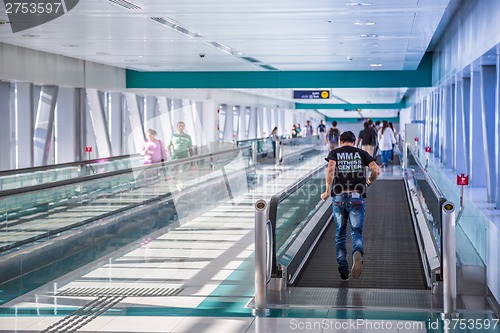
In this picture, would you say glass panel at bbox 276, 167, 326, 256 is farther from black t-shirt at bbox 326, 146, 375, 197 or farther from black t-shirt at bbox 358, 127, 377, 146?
black t-shirt at bbox 358, 127, 377, 146

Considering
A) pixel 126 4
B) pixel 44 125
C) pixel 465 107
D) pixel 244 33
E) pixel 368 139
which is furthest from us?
pixel 44 125

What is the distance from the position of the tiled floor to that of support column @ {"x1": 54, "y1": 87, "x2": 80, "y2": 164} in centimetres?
1211

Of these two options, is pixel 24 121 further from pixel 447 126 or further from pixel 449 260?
pixel 449 260

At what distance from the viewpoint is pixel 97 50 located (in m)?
20.0

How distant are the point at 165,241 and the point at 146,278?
359 cm

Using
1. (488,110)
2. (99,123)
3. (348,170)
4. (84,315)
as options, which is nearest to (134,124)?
(99,123)

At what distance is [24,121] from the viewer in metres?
23.7

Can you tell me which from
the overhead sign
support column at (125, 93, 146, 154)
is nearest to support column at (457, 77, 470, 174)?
the overhead sign

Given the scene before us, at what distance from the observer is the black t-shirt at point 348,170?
9562 millimetres

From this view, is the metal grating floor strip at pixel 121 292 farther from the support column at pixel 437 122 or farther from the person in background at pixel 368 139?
the support column at pixel 437 122

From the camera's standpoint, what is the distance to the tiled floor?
7496 mm

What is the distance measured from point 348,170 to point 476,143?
7.65 meters

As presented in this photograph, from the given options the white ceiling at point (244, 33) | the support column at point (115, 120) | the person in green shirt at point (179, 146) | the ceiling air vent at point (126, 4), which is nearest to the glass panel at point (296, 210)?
the white ceiling at point (244, 33)

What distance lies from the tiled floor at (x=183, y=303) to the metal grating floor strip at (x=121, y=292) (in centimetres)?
13
